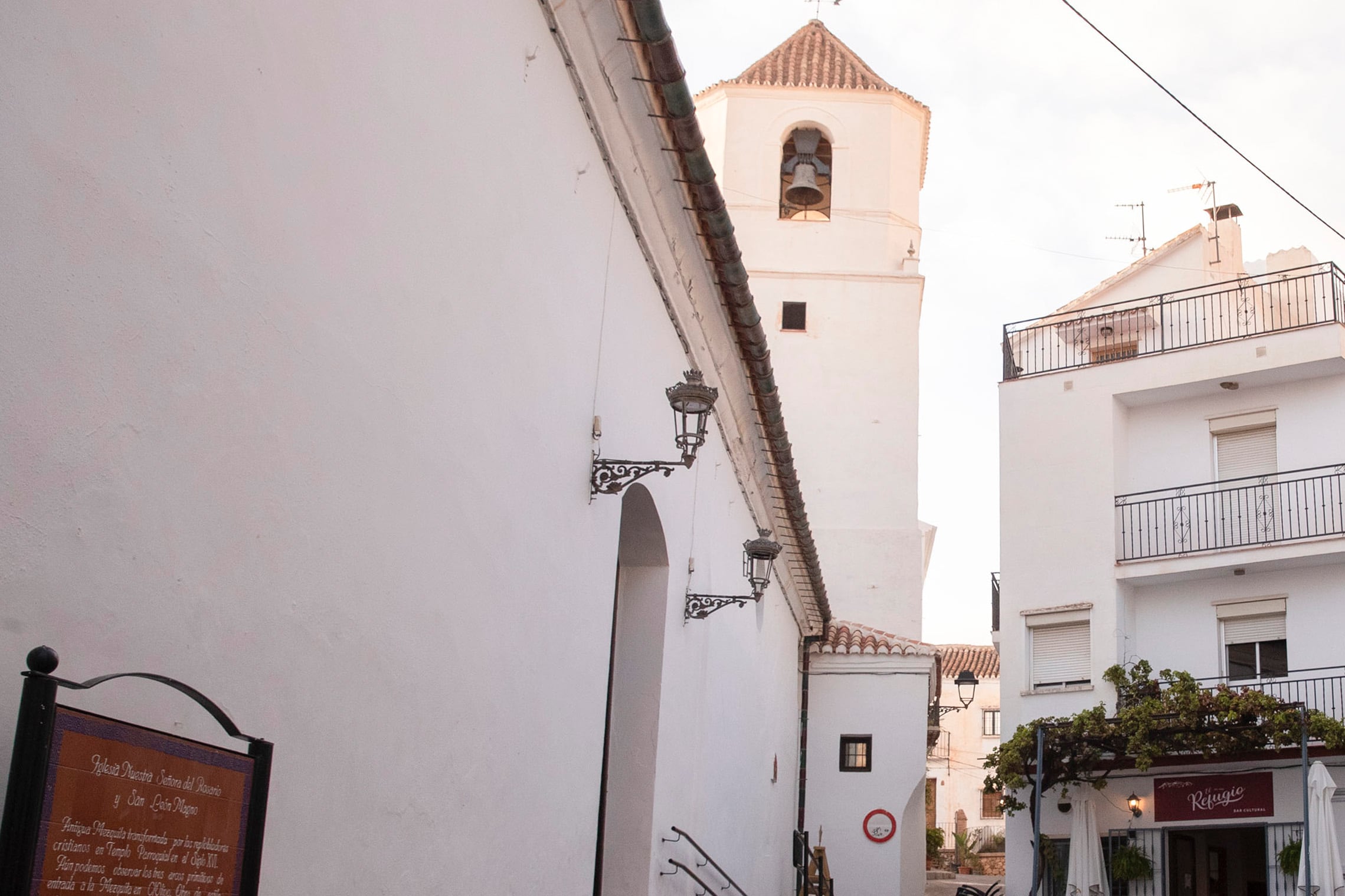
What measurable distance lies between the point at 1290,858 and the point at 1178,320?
27.6ft

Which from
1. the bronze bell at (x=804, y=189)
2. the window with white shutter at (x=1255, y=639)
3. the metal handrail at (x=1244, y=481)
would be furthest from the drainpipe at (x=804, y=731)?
the bronze bell at (x=804, y=189)

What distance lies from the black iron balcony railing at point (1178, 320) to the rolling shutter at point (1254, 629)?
3.89 meters

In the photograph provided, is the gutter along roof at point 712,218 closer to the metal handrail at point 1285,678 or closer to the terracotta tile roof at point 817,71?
the metal handrail at point 1285,678

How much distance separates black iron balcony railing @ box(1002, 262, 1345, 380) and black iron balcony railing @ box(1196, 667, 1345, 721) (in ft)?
15.4

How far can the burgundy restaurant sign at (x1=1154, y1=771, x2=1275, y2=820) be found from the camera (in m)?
17.5

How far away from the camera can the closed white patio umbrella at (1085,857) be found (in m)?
17.8

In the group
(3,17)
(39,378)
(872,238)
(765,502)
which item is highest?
(872,238)

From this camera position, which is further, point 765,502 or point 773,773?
point 773,773

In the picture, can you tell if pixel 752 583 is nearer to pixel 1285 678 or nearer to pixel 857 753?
pixel 857 753

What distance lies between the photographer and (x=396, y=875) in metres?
4.84

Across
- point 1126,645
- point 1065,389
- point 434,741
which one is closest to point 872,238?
point 1065,389

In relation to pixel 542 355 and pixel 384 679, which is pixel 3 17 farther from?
pixel 542 355

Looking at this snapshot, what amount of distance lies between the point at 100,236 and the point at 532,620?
357 cm

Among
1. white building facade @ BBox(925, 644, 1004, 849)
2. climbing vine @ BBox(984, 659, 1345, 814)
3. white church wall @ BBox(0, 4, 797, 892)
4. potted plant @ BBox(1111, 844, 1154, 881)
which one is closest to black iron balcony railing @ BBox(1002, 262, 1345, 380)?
climbing vine @ BBox(984, 659, 1345, 814)
